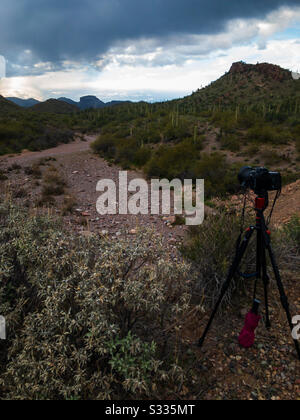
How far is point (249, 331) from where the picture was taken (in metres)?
2.50

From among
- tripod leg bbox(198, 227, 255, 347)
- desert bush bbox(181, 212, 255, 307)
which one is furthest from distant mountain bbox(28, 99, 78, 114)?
tripod leg bbox(198, 227, 255, 347)

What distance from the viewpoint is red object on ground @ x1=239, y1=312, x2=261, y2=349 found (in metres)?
2.43

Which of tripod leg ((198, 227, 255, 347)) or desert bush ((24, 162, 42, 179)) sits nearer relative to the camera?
tripod leg ((198, 227, 255, 347))

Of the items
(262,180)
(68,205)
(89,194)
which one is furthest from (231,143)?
(262,180)

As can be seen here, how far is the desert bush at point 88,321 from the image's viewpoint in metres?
1.83

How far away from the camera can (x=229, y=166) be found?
41.2 ft

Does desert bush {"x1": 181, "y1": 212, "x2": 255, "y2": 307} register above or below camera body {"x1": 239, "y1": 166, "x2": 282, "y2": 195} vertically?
below

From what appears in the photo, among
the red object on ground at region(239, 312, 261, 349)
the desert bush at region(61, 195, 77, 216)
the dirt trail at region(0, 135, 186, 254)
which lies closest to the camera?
the red object on ground at region(239, 312, 261, 349)

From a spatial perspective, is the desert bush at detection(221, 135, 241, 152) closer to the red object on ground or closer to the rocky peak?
the red object on ground

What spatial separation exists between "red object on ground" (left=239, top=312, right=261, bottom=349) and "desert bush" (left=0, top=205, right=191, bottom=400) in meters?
0.67

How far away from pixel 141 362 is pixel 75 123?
34342 mm

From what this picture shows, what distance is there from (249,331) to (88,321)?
5.06 feet

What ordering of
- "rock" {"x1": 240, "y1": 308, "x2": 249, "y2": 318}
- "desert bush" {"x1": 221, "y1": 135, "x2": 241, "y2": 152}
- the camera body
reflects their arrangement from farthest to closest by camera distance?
"desert bush" {"x1": 221, "y1": 135, "x2": 241, "y2": 152}
"rock" {"x1": 240, "y1": 308, "x2": 249, "y2": 318}
the camera body

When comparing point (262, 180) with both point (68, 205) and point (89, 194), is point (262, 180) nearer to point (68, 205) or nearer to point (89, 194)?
point (68, 205)
